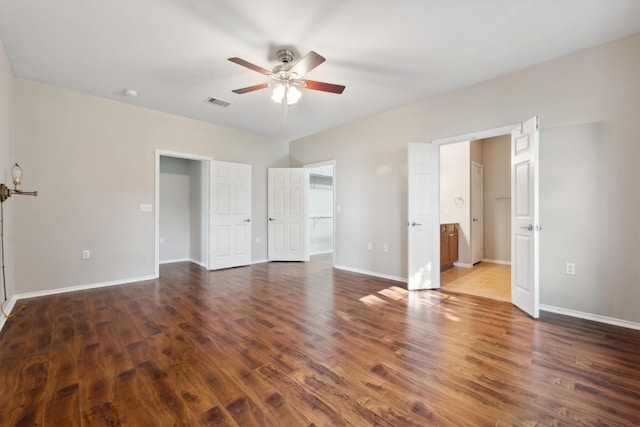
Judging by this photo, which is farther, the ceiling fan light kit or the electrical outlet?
the electrical outlet

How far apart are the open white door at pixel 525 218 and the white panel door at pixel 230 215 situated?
465cm

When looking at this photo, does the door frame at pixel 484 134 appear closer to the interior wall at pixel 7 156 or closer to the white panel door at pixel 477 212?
the white panel door at pixel 477 212

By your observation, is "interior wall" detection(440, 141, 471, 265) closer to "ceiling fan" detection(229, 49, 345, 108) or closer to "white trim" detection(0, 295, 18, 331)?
"ceiling fan" detection(229, 49, 345, 108)

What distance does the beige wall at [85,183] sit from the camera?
141 inches

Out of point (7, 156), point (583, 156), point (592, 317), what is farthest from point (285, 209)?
point (592, 317)

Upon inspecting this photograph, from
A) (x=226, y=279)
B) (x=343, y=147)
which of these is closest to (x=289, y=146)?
(x=343, y=147)

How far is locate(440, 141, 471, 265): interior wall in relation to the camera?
562cm

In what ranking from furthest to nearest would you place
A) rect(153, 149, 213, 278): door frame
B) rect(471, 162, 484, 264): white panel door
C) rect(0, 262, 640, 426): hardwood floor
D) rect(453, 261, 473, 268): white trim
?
rect(471, 162, 484, 264): white panel door
rect(453, 261, 473, 268): white trim
rect(153, 149, 213, 278): door frame
rect(0, 262, 640, 426): hardwood floor

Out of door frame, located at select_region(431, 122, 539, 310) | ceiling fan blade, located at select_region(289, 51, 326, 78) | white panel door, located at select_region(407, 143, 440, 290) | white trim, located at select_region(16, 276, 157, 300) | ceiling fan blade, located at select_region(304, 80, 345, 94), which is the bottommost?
white trim, located at select_region(16, 276, 157, 300)

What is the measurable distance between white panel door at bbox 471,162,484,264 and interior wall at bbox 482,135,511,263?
0.44ft

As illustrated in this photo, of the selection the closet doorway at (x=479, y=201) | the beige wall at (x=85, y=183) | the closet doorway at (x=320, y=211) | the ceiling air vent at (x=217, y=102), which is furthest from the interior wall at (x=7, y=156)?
the closet doorway at (x=479, y=201)

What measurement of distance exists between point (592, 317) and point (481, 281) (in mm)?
1586

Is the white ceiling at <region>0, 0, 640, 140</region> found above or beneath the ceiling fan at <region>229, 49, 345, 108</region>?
above

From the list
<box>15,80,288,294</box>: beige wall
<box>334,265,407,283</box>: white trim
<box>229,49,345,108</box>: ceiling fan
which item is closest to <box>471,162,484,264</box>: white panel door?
<box>334,265,407,283</box>: white trim
